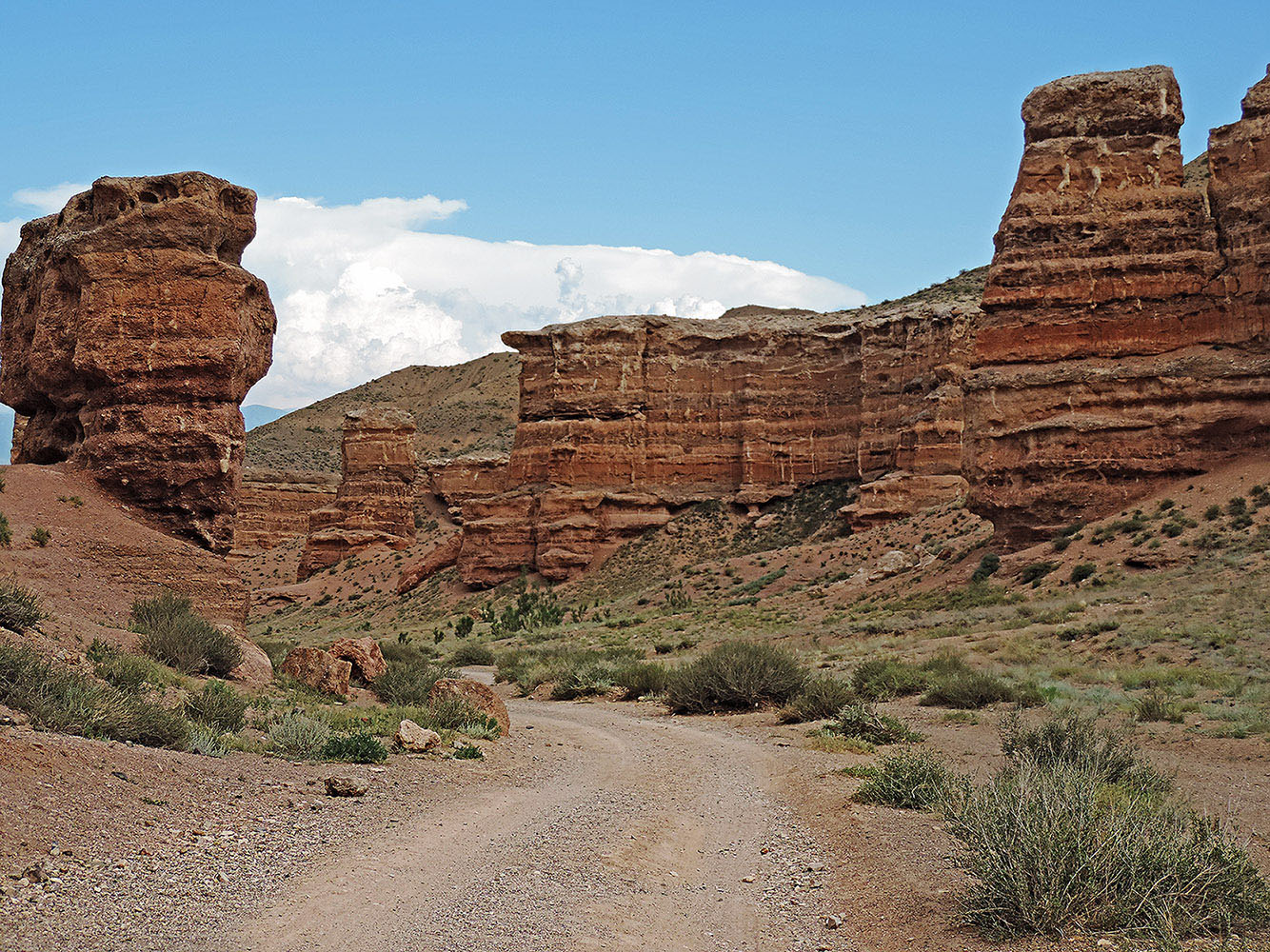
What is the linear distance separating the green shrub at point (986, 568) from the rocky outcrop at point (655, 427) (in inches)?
761

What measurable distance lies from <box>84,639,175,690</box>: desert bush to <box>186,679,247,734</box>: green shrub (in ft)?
1.92

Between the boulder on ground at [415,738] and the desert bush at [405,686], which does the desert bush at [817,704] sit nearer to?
the desert bush at [405,686]

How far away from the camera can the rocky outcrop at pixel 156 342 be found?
19484 mm

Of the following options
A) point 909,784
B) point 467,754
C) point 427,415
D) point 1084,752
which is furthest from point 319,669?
point 427,415

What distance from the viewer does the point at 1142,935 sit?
6.01 metres

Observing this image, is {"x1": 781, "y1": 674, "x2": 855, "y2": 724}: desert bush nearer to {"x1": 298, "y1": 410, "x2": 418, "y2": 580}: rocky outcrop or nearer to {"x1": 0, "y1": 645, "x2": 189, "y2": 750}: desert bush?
{"x1": 0, "y1": 645, "x2": 189, "y2": 750}: desert bush

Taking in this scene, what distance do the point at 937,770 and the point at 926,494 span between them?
118 ft

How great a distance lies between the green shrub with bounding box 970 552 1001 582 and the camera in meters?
31.0

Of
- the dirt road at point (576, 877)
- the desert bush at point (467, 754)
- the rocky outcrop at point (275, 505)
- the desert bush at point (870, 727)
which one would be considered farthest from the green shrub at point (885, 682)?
the rocky outcrop at point (275, 505)

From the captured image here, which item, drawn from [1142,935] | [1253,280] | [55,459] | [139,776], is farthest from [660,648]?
[1142,935]

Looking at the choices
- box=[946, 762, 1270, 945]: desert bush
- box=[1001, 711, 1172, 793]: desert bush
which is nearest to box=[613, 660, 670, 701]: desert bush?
box=[1001, 711, 1172, 793]: desert bush

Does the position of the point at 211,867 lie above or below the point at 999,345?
below

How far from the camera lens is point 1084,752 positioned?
10.2m

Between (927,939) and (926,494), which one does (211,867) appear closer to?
(927,939)
